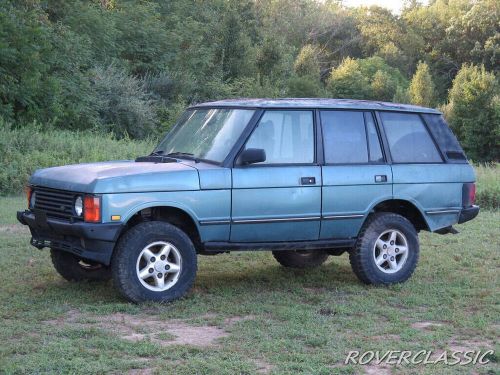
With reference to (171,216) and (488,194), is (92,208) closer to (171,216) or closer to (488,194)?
(171,216)

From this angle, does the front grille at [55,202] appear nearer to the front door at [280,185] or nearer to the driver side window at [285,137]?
the front door at [280,185]

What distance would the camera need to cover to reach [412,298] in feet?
26.2

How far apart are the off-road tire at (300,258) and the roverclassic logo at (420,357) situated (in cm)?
347

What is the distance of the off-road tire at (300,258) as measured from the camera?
959 cm

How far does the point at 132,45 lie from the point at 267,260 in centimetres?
2921

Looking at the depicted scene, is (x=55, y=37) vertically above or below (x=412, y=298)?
above

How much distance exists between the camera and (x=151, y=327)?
6.73m

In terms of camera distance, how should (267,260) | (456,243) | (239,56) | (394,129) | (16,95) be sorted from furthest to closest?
(239,56) < (16,95) < (456,243) < (267,260) < (394,129)

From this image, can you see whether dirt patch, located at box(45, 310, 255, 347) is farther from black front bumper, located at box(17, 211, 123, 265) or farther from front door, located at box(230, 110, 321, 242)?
front door, located at box(230, 110, 321, 242)

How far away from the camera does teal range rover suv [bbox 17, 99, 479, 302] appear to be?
24.6 ft

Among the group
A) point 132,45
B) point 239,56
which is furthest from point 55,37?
point 239,56

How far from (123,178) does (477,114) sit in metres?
47.4

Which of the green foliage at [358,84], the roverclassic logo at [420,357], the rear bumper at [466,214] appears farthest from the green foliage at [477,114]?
the roverclassic logo at [420,357]

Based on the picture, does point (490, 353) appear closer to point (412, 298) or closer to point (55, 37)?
point (412, 298)
